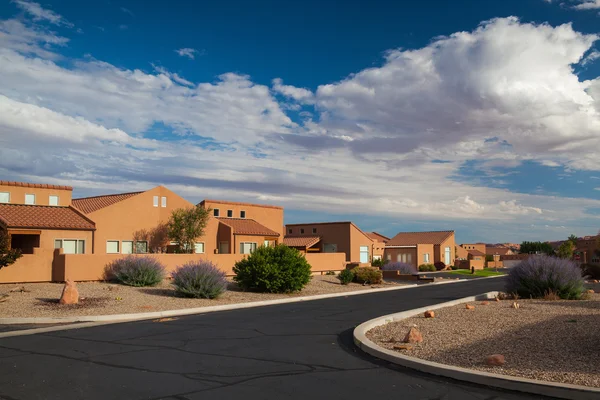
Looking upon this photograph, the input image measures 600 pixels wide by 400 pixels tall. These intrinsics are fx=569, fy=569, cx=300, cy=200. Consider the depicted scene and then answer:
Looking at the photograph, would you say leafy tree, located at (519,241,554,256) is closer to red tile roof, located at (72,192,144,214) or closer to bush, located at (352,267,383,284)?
bush, located at (352,267,383,284)

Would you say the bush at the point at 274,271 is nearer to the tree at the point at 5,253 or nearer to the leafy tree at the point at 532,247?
the tree at the point at 5,253

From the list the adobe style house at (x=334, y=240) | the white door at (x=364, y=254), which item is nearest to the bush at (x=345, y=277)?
the adobe style house at (x=334, y=240)

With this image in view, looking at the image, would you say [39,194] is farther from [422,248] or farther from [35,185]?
[422,248]

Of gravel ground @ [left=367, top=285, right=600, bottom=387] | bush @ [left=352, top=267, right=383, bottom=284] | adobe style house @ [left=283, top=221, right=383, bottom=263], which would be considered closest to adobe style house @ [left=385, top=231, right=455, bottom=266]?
adobe style house @ [left=283, top=221, right=383, bottom=263]

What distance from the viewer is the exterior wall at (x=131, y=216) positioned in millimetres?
32938

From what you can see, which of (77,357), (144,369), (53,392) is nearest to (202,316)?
(77,357)

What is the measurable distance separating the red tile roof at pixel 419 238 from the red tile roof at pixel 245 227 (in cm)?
2964

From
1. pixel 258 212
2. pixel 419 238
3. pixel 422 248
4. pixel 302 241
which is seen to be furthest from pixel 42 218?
pixel 419 238

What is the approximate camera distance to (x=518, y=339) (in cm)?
1150

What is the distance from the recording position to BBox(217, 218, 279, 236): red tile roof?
1612 inches

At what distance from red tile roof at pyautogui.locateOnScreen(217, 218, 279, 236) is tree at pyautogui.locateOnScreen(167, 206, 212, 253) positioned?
341cm

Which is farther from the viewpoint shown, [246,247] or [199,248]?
[246,247]

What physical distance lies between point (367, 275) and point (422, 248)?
101 feet

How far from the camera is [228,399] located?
24.5ft
